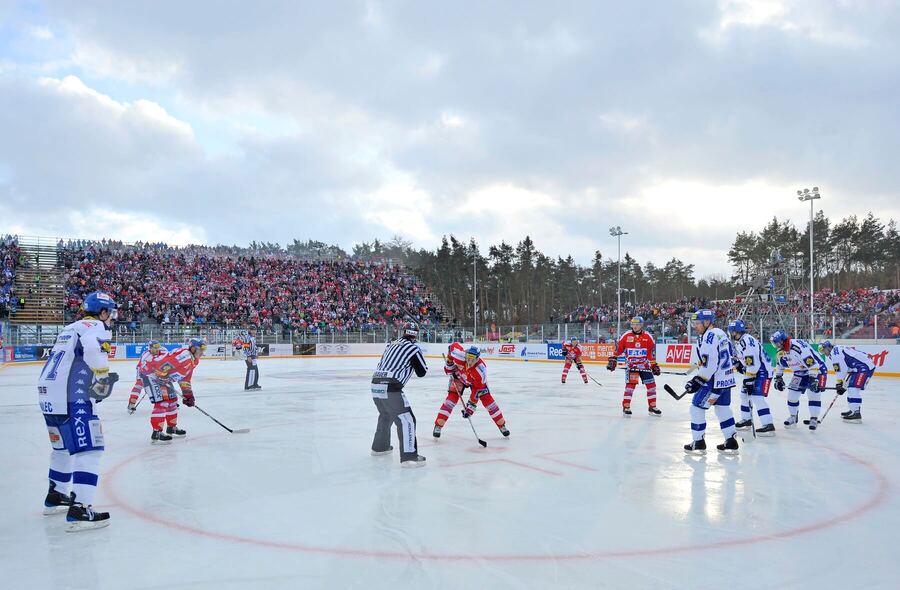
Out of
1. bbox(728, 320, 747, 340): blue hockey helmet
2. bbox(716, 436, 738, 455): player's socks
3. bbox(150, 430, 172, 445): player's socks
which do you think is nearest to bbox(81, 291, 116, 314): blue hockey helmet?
bbox(150, 430, 172, 445): player's socks

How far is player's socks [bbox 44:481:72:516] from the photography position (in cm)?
507

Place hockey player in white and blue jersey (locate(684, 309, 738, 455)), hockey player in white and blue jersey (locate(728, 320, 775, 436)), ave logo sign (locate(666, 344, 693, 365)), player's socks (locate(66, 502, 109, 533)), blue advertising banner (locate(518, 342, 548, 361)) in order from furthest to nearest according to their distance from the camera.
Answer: blue advertising banner (locate(518, 342, 548, 361)), ave logo sign (locate(666, 344, 693, 365)), hockey player in white and blue jersey (locate(728, 320, 775, 436)), hockey player in white and blue jersey (locate(684, 309, 738, 455)), player's socks (locate(66, 502, 109, 533))

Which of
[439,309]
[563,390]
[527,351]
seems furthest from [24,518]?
[439,309]

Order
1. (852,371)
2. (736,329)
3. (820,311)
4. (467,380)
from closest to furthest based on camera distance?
(467,380) < (736,329) < (852,371) < (820,311)

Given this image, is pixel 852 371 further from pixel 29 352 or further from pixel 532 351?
pixel 29 352

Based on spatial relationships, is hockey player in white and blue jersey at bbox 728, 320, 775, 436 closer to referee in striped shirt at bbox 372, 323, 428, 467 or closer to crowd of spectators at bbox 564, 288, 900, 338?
referee in striped shirt at bbox 372, 323, 428, 467

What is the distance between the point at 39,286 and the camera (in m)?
38.2

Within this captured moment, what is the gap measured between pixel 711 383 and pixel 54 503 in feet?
22.1


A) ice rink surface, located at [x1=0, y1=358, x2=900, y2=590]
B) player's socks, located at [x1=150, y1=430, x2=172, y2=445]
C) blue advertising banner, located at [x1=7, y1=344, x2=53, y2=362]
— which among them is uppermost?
ice rink surface, located at [x1=0, y1=358, x2=900, y2=590]

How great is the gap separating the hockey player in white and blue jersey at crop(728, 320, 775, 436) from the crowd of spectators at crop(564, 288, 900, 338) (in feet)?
49.1

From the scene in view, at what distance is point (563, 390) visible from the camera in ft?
53.5

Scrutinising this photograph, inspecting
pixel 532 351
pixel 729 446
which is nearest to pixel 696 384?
pixel 729 446

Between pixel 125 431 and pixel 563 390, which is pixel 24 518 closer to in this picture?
pixel 125 431

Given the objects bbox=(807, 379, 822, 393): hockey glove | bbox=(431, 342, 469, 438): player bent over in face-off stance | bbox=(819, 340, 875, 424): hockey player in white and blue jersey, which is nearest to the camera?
bbox=(431, 342, 469, 438): player bent over in face-off stance
